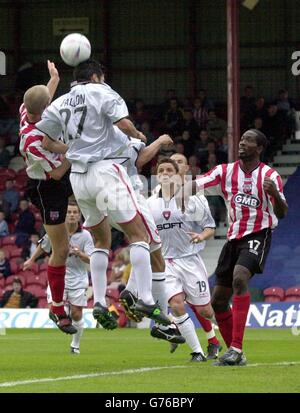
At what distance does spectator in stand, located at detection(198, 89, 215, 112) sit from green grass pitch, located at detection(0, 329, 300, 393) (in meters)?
12.8

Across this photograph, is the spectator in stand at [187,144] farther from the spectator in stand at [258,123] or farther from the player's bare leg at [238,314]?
the player's bare leg at [238,314]

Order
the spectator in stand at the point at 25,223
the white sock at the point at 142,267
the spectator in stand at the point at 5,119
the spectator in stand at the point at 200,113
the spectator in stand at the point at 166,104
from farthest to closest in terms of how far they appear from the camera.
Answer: the spectator in stand at the point at 5,119 < the spectator in stand at the point at 166,104 < the spectator in stand at the point at 200,113 < the spectator in stand at the point at 25,223 < the white sock at the point at 142,267

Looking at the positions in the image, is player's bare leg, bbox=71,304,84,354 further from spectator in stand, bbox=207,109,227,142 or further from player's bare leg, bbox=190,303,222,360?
spectator in stand, bbox=207,109,227,142

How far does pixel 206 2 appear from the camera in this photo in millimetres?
34906

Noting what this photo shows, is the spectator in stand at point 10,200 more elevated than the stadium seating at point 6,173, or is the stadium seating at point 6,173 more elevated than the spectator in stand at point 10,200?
the stadium seating at point 6,173

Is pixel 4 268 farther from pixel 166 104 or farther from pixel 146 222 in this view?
pixel 146 222

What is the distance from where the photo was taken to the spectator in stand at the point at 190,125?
3050 centimetres

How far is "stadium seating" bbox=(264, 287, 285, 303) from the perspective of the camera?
2528 cm

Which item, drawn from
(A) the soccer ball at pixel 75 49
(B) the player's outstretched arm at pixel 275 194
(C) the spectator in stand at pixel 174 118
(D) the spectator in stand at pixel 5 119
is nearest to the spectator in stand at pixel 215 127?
(C) the spectator in stand at pixel 174 118

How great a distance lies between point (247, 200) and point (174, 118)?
733 inches

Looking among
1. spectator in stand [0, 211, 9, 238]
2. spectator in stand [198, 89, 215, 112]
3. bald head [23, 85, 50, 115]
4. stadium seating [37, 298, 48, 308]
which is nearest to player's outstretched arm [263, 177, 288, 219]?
bald head [23, 85, 50, 115]

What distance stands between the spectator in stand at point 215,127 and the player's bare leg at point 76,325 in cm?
1510

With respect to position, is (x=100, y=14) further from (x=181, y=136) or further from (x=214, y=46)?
(x=181, y=136)

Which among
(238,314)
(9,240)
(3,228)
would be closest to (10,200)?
(3,228)
